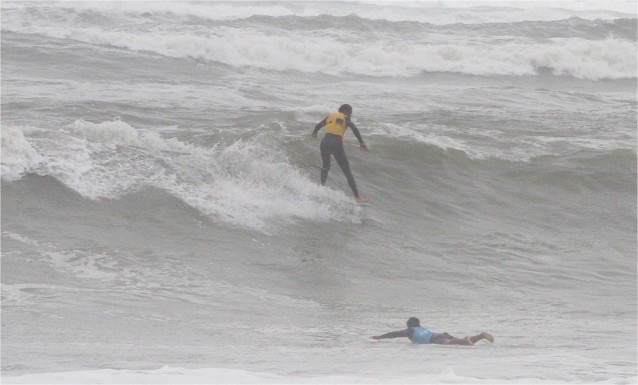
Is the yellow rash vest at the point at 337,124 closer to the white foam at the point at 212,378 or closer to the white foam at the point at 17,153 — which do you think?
the white foam at the point at 17,153

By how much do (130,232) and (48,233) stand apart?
39.3 inches

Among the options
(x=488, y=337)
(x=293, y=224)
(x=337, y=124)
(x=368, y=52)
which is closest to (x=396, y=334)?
(x=488, y=337)

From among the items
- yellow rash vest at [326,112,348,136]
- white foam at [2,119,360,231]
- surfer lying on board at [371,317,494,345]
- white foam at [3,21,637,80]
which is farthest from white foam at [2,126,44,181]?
white foam at [3,21,637,80]

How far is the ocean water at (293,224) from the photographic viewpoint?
7941 mm

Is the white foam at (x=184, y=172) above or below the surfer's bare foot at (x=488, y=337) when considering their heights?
above

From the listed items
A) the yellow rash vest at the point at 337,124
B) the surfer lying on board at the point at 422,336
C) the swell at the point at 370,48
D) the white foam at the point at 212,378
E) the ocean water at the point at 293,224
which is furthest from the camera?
the swell at the point at 370,48

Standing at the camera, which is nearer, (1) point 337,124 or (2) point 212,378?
(2) point 212,378

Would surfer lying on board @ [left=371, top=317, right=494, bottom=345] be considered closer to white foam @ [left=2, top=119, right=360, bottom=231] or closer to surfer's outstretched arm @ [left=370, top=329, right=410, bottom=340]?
surfer's outstretched arm @ [left=370, top=329, right=410, bottom=340]

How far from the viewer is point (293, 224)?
1353 cm

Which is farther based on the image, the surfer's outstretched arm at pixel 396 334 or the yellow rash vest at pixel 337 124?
the yellow rash vest at pixel 337 124

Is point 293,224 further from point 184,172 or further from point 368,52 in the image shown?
point 368,52

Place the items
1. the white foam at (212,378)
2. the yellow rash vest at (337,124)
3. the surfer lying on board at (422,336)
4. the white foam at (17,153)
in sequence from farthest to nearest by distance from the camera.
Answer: the yellow rash vest at (337,124)
the white foam at (17,153)
the surfer lying on board at (422,336)
the white foam at (212,378)

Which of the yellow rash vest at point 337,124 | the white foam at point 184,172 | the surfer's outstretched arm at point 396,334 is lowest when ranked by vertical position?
the surfer's outstretched arm at point 396,334

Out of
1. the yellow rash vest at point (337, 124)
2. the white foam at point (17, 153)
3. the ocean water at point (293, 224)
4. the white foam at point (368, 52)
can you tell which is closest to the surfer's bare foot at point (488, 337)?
the ocean water at point (293, 224)
